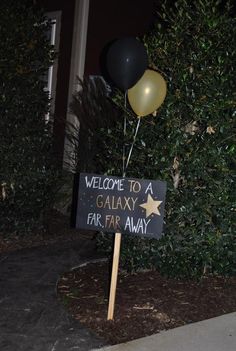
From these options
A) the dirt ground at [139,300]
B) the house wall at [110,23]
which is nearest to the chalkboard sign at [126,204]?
the dirt ground at [139,300]

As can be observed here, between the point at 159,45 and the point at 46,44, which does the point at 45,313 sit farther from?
the point at 46,44

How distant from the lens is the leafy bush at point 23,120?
5.44 metres

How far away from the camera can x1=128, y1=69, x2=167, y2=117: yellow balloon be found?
151 inches

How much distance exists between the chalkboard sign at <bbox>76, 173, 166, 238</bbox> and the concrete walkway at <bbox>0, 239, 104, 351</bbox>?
31.6 inches

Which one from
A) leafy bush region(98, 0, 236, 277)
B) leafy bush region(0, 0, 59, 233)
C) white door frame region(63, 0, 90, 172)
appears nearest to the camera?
leafy bush region(98, 0, 236, 277)

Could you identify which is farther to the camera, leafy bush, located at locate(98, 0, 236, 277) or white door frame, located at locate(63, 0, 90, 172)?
white door frame, located at locate(63, 0, 90, 172)

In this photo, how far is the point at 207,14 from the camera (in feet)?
13.4

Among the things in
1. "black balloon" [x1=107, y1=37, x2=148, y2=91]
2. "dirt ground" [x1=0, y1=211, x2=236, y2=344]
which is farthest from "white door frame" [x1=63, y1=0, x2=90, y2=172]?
"black balloon" [x1=107, y1=37, x2=148, y2=91]

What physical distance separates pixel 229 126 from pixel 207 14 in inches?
38.7

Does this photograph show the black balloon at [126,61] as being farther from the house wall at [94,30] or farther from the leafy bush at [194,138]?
the house wall at [94,30]

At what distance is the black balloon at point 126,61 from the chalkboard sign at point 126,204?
0.78m

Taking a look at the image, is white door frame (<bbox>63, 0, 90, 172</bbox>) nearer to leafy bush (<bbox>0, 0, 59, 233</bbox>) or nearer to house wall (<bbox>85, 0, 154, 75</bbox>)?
house wall (<bbox>85, 0, 154, 75</bbox>)

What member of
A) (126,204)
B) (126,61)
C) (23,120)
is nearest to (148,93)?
(126,61)

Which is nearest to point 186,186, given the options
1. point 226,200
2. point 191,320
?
point 226,200
